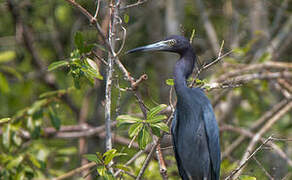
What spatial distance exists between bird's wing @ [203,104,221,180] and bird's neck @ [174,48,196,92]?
33cm

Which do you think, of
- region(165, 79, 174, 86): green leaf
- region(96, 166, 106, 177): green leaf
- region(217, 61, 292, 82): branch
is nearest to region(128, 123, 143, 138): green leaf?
region(96, 166, 106, 177): green leaf

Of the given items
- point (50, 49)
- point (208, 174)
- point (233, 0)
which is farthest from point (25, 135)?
point (233, 0)

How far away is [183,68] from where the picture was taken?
379 cm

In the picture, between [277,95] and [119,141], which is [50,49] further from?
[277,95]

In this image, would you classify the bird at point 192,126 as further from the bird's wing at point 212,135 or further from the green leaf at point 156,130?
the green leaf at point 156,130

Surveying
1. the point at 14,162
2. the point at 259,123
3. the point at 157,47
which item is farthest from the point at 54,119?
the point at 259,123

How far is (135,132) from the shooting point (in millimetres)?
3127

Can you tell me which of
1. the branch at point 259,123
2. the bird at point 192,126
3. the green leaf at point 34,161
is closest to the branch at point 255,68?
the branch at point 259,123

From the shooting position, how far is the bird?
3.82m

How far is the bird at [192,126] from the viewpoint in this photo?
3.82 metres

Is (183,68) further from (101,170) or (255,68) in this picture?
(255,68)

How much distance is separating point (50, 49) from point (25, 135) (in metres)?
2.85

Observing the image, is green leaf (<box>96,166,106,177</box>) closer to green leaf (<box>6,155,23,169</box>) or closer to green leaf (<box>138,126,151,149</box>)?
green leaf (<box>138,126,151,149</box>)

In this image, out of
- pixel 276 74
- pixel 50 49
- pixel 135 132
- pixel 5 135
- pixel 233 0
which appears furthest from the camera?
pixel 50 49
